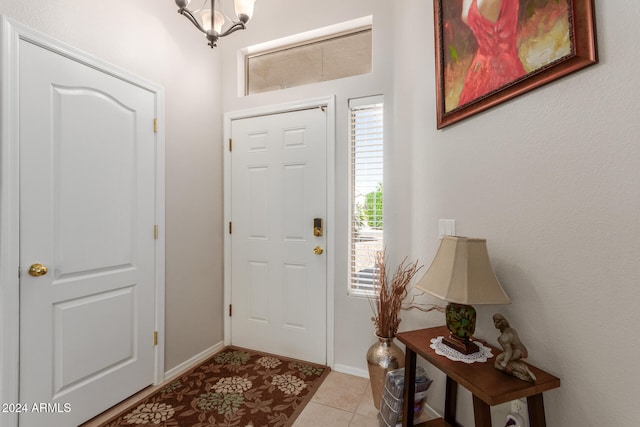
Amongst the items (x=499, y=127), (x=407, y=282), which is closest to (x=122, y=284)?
(x=407, y=282)

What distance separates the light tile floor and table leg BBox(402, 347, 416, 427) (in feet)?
1.19

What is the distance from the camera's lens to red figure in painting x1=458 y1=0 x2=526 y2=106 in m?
1.17

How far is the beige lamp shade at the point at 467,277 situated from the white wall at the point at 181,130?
1855 mm

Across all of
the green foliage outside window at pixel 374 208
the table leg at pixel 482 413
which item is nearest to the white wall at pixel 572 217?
the table leg at pixel 482 413

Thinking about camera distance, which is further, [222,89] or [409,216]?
[222,89]

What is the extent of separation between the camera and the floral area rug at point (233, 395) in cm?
173

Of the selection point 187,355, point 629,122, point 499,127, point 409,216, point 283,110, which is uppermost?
point 283,110

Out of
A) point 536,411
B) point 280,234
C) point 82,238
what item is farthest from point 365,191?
point 82,238

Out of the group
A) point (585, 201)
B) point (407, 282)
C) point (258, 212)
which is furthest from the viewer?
point (258, 212)

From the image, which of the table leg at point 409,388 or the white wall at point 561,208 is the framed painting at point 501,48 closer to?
the white wall at point 561,208

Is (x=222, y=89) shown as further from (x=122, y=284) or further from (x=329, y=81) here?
(x=122, y=284)

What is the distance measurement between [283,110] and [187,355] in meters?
2.06

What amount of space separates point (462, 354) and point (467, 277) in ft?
1.04

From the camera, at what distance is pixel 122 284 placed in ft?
6.18
